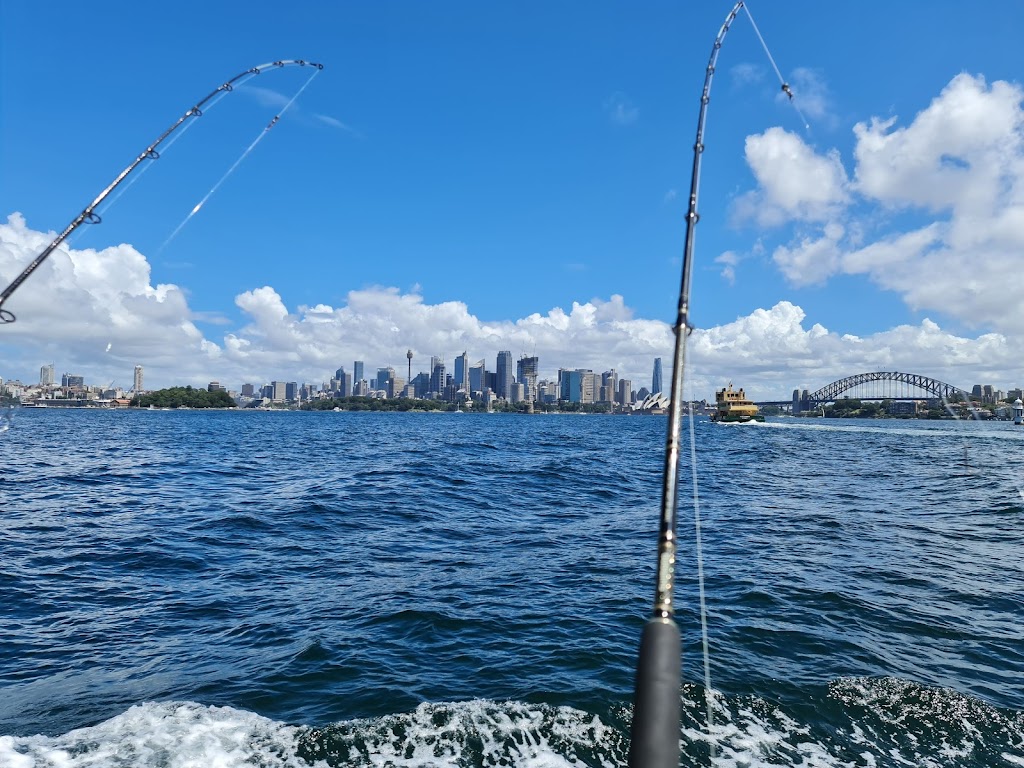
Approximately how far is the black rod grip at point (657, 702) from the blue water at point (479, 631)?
18.6 feet

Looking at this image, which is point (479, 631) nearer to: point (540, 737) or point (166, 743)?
point (540, 737)

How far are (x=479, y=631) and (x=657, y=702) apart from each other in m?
9.47

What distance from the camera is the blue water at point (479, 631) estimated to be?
329 inches

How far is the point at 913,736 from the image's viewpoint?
841cm

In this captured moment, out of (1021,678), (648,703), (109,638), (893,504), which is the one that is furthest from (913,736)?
(893,504)

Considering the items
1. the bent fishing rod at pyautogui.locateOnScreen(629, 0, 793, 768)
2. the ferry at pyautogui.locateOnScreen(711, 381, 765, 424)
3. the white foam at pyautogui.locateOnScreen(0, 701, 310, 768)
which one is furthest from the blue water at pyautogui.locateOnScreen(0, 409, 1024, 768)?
the ferry at pyautogui.locateOnScreen(711, 381, 765, 424)

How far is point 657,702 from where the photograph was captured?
3.29 metres

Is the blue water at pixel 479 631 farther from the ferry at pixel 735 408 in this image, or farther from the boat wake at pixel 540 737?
the ferry at pixel 735 408

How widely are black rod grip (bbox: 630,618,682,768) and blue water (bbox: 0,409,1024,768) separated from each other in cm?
567

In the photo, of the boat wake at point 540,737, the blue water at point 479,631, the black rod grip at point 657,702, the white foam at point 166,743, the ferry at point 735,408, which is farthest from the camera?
the ferry at point 735,408

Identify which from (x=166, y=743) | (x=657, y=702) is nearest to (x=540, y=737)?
(x=166, y=743)

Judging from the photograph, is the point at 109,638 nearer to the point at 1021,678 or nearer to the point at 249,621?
the point at 249,621

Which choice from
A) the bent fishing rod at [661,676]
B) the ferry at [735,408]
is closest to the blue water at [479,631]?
the bent fishing rod at [661,676]

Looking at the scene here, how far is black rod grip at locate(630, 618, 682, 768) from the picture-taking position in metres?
3.17
